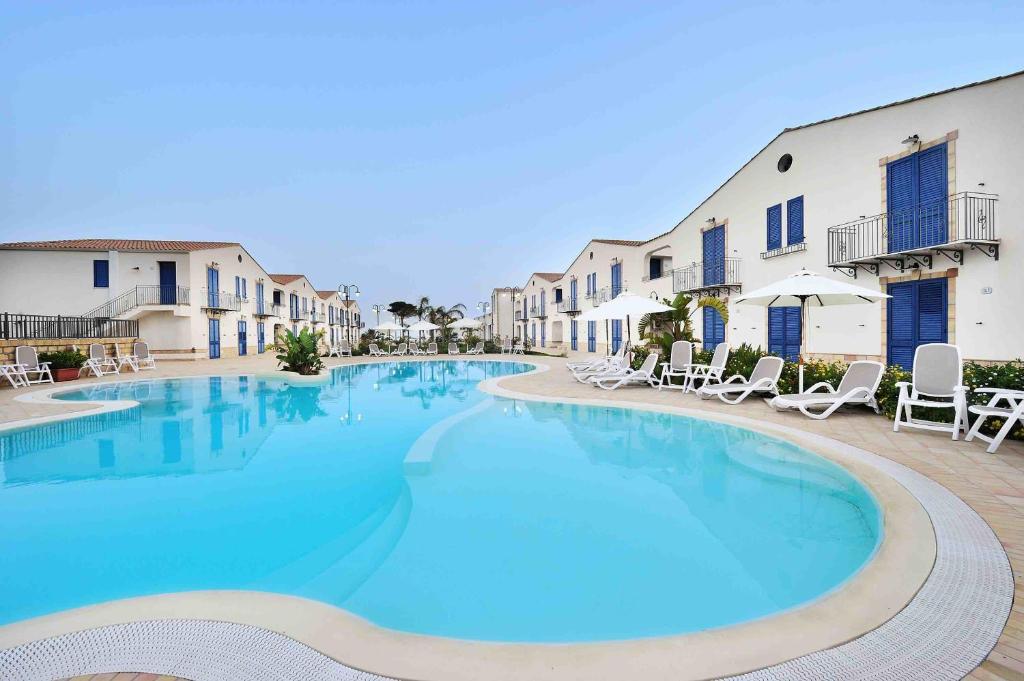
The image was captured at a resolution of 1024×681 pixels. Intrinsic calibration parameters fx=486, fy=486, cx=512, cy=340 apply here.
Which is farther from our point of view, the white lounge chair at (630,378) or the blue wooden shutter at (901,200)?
the white lounge chair at (630,378)

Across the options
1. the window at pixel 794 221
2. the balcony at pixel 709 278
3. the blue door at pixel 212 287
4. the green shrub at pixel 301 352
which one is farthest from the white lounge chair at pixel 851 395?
the blue door at pixel 212 287

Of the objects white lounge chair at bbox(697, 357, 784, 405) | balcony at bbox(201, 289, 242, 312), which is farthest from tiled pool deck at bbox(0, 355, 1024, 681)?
balcony at bbox(201, 289, 242, 312)

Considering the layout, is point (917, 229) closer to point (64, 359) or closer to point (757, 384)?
point (757, 384)

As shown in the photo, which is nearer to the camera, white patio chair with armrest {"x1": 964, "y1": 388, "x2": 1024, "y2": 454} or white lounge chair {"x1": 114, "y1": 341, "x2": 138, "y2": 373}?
white patio chair with armrest {"x1": 964, "y1": 388, "x2": 1024, "y2": 454}

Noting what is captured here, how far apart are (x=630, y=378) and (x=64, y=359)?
1718 centimetres

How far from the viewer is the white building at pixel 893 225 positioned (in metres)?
9.60

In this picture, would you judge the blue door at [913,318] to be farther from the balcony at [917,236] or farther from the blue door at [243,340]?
the blue door at [243,340]

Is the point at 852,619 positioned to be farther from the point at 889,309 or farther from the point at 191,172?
the point at 191,172

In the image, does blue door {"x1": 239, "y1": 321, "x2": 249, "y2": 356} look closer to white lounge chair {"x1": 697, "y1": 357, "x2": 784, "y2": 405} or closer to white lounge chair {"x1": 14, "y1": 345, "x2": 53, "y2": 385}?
white lounge chair {"x1": 14, "y1": 345, "x2": 53, "y2": 385}

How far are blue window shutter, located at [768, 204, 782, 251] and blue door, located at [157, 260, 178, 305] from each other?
2572cm

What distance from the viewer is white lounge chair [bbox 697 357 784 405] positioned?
29.1 feet

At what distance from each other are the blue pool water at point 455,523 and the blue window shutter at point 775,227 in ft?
32.0

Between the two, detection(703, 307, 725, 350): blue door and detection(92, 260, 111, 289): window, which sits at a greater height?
detection(92, 260, 111, 289): window

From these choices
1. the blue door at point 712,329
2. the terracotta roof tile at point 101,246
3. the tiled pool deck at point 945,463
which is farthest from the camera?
the terracotta roof tile at point 101,246
